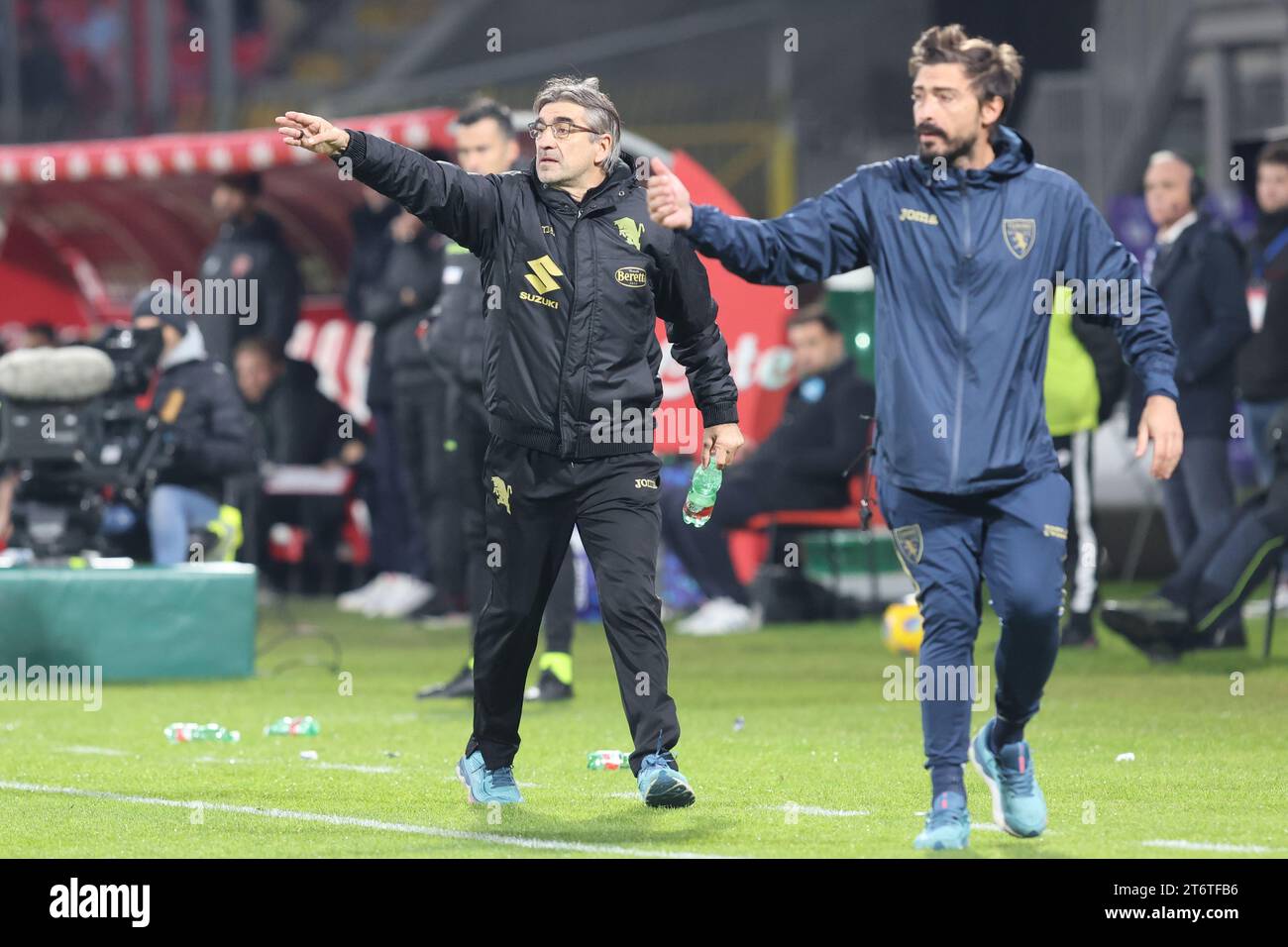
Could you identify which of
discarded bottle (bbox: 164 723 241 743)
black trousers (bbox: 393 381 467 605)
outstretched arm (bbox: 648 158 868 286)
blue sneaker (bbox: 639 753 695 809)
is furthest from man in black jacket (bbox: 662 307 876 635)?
outstretched arm (bbox: 648 158 868 286)

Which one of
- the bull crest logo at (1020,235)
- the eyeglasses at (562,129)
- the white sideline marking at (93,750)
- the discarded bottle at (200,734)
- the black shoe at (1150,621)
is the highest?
the eyeglasses at (562,129)

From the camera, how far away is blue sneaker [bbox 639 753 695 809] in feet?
22.5

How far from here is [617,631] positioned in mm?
7027

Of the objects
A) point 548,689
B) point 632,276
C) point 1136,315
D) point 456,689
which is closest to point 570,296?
point 632,276

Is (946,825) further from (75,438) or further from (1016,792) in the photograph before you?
(75,438)

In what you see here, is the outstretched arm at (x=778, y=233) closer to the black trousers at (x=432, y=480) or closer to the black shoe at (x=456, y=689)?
the black shoe at (x=456, y=689)

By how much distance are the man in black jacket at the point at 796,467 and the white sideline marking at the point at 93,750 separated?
5.49 metres

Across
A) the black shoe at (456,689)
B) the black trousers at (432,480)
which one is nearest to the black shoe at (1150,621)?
the black shoe at (456,689)

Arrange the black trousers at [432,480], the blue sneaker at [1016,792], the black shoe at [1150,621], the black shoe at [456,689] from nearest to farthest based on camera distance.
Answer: the blue sneaker at [1016,792] → the black shoe at [456,689] → the black shoe at [1150,621] → the black trousers at [432,480]

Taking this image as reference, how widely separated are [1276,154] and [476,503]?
191 inches

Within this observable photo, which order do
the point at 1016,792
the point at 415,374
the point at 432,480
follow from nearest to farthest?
1. the point at 1016,792
2. the point at 432,480
3. the point at 415,374

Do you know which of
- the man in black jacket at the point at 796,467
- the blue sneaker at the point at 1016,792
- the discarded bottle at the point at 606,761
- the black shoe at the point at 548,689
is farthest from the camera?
the man in black jacket at the point at 796,467

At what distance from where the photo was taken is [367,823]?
670 centimetres

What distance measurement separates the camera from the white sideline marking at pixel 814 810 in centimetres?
682
